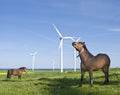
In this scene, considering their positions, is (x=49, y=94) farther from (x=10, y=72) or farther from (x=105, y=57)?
(x=10, y=72)

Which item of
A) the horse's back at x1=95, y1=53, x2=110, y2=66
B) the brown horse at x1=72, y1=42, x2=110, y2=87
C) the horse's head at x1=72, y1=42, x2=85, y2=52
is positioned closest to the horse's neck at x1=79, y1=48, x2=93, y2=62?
the brown horse at x1=72, y1=42, x2=110, y2=87

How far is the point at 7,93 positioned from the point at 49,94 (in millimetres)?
2358

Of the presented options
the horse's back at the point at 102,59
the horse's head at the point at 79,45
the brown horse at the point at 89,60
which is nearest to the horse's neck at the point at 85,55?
the brown horse at the point at 89,60

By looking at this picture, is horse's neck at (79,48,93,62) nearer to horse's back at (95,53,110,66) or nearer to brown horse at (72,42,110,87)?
brown horse at (72,42,110,87)

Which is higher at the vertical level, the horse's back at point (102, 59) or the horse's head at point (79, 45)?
the horse's head at point (79, 45)

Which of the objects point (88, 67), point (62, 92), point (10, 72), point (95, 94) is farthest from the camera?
point (10, 72)

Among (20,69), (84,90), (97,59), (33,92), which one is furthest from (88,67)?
(20,69)

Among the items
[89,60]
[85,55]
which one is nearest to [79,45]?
[85,55]

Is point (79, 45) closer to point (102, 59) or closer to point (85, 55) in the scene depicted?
point (85, 55)

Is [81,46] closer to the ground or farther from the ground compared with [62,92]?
farther from the ground

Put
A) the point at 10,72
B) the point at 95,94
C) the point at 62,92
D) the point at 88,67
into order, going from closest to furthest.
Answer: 1. the point at 95,94
2. the point at 62,92
3. the point at 88,67
4. the point at 10,72

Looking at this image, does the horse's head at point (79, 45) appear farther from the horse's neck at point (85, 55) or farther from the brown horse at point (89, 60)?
the horse's neck at point (85, 55)

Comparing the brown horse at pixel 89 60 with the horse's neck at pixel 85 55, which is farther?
the horse's neck at pixel 85 55

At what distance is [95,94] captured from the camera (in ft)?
53.8
